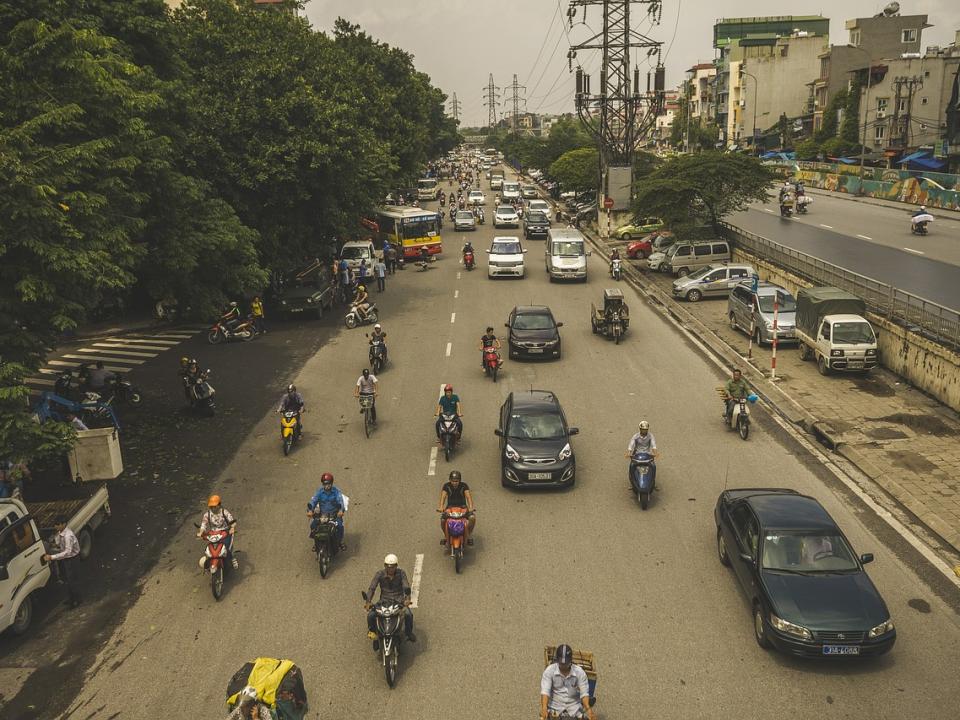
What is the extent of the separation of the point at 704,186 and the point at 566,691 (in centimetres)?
3574

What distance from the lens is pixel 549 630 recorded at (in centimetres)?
1060

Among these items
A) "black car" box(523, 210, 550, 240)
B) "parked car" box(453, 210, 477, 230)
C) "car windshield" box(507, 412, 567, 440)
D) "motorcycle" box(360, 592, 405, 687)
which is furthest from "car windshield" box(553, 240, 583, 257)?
"motorcycle" box(360, 592, 405, 687)

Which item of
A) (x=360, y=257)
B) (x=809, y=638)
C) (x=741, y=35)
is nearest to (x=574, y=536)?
(x=809, y=638)

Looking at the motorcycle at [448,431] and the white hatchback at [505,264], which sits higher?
the white hatchback at [505,264]

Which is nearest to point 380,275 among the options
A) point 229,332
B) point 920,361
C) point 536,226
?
point 229,332

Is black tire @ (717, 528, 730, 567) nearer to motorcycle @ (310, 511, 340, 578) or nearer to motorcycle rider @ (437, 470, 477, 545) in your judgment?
motorcycle rider @ (437, 470, 477, 545)

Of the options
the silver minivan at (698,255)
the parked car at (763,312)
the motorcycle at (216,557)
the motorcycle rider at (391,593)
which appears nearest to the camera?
the motorcycle rider at (391,593)

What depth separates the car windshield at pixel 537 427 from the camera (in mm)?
15500

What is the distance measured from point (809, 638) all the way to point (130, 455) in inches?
567

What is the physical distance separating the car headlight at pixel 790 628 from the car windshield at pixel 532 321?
15.5m

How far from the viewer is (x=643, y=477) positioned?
559 inches

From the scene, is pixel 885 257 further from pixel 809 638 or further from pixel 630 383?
pixel 809 638

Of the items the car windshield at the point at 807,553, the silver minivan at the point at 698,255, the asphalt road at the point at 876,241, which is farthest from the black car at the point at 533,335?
the silver minivan at the point at 698,255

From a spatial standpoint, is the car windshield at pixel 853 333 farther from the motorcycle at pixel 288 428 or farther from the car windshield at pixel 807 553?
the motorcycle at pixel 288 428
